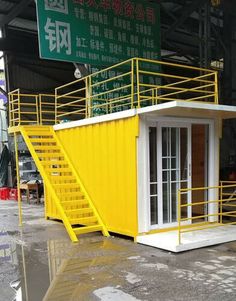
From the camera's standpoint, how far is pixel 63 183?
962 cm

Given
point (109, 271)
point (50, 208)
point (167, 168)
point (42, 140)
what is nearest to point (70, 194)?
point (42, 140)

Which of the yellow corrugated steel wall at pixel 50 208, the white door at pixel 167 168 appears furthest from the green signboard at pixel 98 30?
the white door at pixel 167 168

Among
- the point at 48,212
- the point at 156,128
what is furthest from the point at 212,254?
the point at 48,212

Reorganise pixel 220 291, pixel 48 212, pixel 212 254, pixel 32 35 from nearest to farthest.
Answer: pixel 220 291, pixel 212 254, pixel 48 212, pixel 32 35

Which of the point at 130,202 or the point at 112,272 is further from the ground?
the point at 130,202

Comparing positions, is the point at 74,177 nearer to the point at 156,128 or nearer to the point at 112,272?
the point at 156,128

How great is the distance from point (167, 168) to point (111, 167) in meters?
1.26

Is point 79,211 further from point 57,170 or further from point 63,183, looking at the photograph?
point 57,170

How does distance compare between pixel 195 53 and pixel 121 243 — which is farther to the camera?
pixel 195 53

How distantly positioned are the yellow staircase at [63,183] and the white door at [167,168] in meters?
1.40

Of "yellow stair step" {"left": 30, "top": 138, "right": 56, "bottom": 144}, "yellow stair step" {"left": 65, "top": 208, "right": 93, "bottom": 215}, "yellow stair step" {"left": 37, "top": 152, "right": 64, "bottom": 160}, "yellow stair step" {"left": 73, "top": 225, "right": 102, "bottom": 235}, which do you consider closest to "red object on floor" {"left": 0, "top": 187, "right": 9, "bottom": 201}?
"yellow stair step" {"left": 30, "top": 138, "right": 56, "bottom": 144}

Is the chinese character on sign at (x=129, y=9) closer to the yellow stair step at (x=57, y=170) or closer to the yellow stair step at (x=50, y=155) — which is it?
the yellow stair step at (x=50, y=155)

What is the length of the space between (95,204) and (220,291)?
180 inches

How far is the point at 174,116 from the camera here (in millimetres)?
8125
